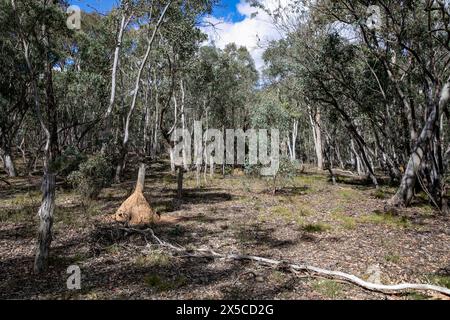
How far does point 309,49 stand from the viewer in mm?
17672

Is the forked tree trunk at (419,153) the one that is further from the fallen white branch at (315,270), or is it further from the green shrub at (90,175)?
the green shrub at (90,175)

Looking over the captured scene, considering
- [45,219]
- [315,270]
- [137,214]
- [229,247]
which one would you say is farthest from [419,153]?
[45,219]

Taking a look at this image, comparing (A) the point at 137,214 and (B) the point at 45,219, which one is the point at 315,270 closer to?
(B) the point at 45,219

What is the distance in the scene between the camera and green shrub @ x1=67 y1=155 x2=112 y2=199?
13.6m

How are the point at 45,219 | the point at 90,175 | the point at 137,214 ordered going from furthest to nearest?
the point at 90,175 < the point at 137,214 < the point at 45,219

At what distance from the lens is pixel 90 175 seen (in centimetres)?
1399

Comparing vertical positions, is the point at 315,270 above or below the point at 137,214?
below

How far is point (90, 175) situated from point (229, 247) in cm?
742

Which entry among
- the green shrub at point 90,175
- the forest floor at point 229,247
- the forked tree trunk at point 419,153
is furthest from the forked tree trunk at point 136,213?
the forked tree trunk at point 419,153

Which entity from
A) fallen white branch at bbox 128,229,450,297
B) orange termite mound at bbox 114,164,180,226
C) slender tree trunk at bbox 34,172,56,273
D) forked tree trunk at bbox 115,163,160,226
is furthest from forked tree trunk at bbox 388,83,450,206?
slender tree trunk at bbox 34,172,56,273

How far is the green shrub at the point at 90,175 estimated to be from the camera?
13.6m
